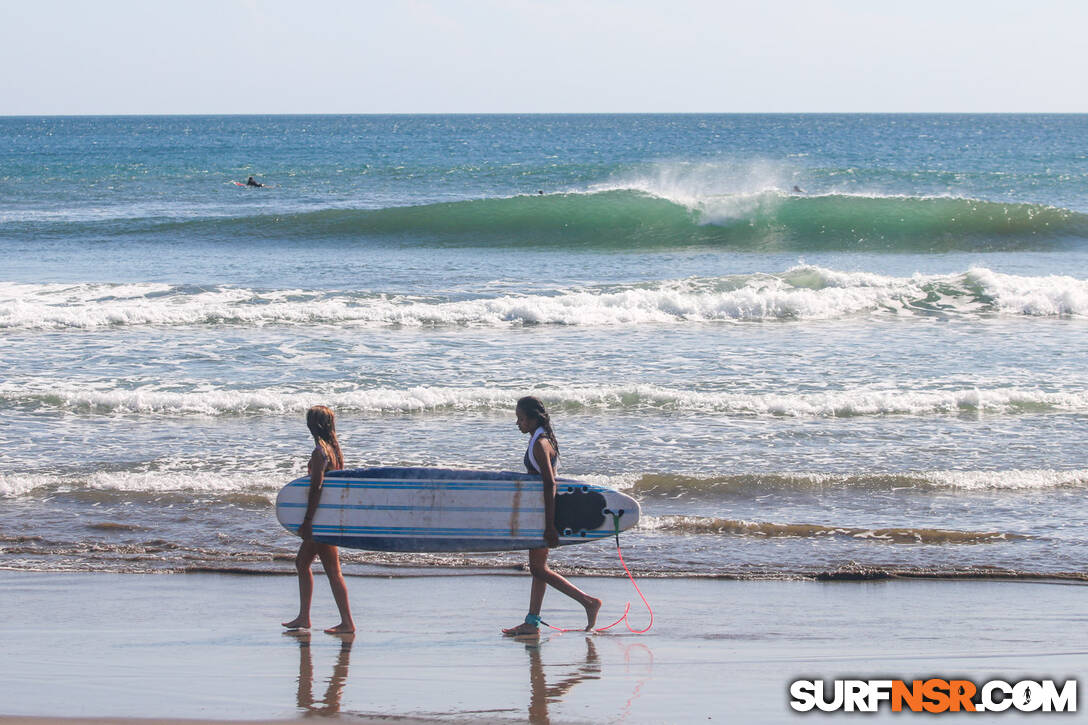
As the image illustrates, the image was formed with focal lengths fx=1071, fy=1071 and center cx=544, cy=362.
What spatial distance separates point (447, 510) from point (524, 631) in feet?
2.87

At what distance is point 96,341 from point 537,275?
9.31 meters

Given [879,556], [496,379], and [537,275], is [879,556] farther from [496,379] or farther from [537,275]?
[537,275]

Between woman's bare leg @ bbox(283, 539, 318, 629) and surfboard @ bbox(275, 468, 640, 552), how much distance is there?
7 cm

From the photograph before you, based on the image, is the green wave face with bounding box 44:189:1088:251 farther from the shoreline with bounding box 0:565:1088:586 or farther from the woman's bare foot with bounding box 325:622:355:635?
the woman's bare foot with bounding box 325:622:355:635

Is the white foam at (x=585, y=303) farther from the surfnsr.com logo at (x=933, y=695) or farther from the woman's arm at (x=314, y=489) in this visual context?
the surfnsr.com logo at (x=933, y=695)

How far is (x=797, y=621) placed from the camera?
19.1ft

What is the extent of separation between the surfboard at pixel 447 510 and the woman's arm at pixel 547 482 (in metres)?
0.14

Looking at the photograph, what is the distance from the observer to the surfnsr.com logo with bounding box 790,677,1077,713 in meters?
4.59

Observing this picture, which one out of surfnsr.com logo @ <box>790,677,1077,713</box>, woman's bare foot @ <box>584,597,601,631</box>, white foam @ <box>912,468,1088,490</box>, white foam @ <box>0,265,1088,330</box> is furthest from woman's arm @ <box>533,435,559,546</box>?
white foam @ <box>0,265,1088,330</box>

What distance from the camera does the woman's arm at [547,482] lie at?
5582 mm

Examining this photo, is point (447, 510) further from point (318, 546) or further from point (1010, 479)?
point (1010, 479)

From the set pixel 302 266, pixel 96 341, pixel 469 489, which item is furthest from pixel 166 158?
pixel 469 489

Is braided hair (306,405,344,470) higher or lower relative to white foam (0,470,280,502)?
higher

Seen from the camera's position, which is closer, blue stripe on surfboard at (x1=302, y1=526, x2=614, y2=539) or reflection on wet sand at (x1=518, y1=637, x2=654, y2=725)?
reflection on wet sand at (x1=518, y1=637, x2=654, y2=725)
